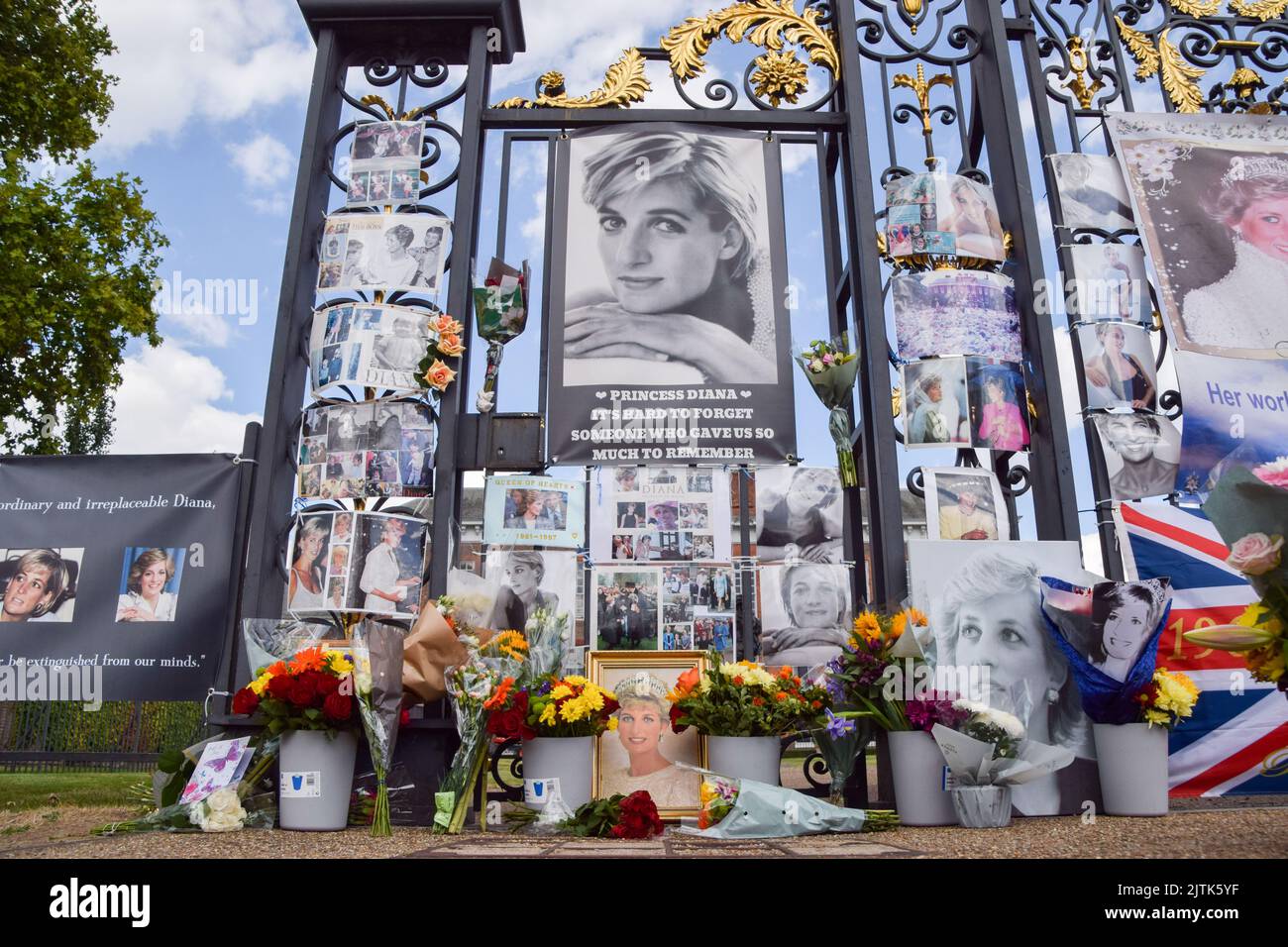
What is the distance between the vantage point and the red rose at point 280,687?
4.20 metres

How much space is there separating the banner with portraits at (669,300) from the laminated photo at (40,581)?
299 cm

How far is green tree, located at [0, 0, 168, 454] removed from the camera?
899cm

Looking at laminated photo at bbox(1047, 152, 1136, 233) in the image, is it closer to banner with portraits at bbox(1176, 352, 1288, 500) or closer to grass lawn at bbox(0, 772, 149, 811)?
banner with portraits at bbox(1176, 352, 1288, 500)

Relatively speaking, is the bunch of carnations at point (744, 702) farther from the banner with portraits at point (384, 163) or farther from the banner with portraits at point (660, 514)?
the banner with portraits at point (384, 163)

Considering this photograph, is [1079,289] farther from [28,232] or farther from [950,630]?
[28,232]

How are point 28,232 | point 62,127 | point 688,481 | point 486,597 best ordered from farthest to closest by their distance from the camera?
point 62,127 → point 28,232 → point 688,481 → point 486,597

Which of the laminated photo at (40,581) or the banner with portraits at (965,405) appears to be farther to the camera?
the banner with portraits at (965,405)

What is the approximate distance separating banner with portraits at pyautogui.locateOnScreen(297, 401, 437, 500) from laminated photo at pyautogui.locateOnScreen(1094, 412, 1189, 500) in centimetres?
438

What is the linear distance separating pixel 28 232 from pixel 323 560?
21.2 ft

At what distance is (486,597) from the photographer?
480 cm

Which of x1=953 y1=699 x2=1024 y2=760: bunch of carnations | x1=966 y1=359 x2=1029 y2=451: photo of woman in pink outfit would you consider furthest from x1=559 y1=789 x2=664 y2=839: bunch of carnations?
x1=966 y1=359 x2=1029 y2=451: photo of woman in pink outfit

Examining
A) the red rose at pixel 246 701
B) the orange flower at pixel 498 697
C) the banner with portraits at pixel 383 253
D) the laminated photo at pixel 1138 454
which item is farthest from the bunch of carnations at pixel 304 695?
the laminated photo at pixel 1138 454

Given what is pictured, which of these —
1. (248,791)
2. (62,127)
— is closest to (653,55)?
(248,791)

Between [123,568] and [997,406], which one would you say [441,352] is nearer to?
[123,568]
